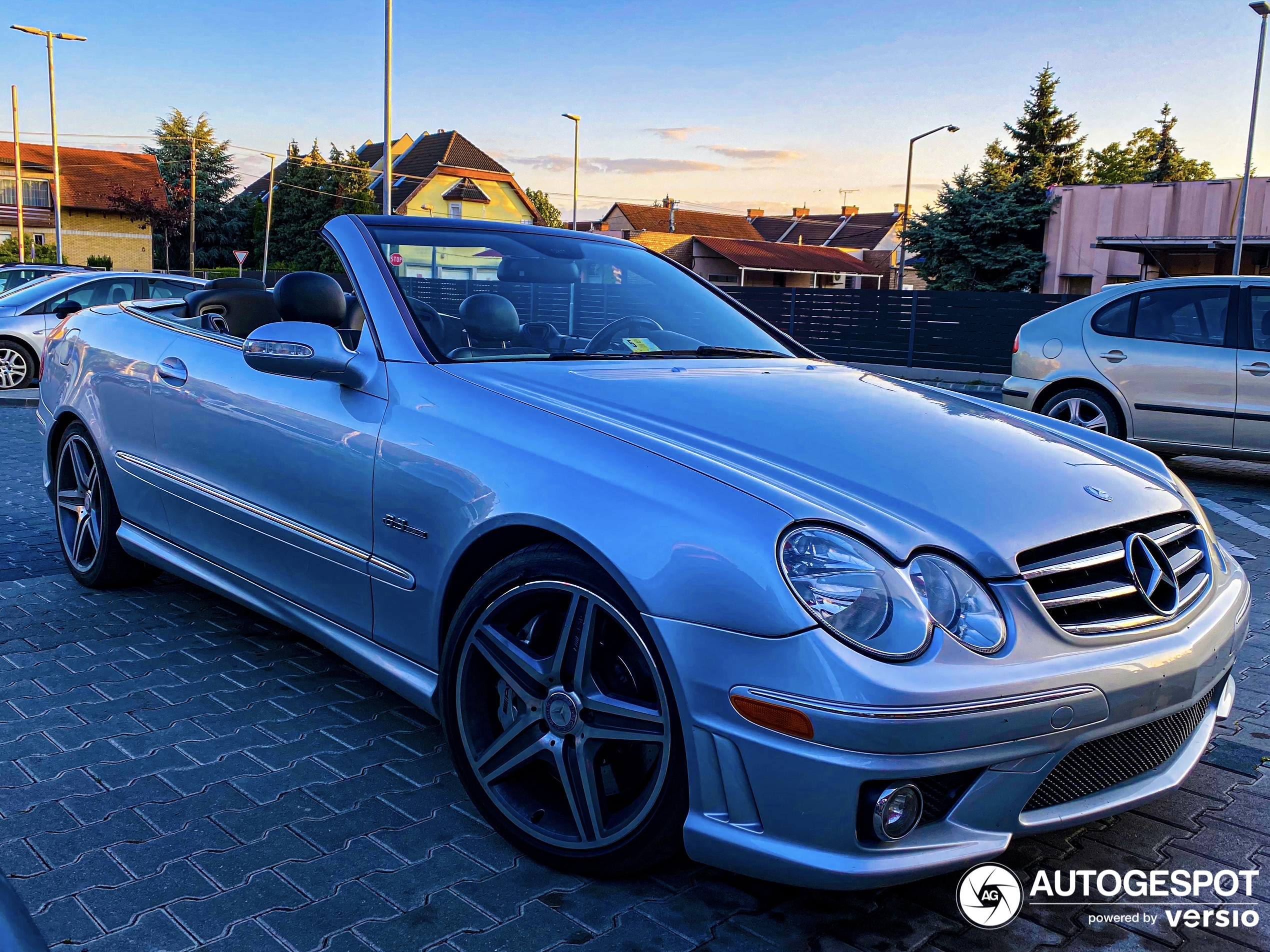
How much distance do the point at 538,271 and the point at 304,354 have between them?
37.1 inches

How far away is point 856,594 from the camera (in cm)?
203

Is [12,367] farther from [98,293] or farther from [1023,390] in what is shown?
[1023,390]

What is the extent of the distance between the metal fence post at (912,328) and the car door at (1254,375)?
14667 millimetres

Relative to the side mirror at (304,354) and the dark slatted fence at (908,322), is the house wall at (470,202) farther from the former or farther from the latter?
the side mirror at (304,354)

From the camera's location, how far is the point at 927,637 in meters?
2.00

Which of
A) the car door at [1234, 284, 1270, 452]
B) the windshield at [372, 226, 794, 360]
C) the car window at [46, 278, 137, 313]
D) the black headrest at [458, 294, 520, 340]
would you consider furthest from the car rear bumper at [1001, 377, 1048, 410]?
the car window at [46, 278, 137, 313]

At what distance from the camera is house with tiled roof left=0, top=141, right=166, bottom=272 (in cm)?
5822

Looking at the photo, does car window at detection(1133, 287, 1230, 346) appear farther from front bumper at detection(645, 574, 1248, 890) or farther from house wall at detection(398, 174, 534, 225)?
house wall at detection(398, 174, 534, 225)

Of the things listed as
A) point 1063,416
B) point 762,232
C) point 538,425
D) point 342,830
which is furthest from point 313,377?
point 762,232

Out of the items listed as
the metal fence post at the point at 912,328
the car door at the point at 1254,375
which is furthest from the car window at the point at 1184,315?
the metal fence post at the point at 912,328

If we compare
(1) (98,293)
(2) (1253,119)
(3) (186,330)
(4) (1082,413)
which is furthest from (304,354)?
(2) (1253,119)

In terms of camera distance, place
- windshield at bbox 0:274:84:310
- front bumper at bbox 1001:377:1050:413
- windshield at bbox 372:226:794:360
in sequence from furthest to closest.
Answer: windshield at bbox 0:274:84:310
front bumper at bbox 1001:377:1050:413
windshield at bbox 372:226:794:360

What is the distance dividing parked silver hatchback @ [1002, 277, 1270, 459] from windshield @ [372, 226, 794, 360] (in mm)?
4938

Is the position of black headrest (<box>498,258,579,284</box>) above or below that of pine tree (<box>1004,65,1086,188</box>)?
below
